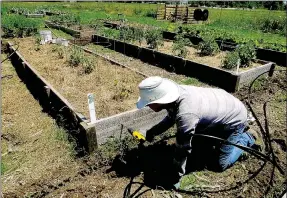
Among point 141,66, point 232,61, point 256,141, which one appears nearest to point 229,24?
point 141,66

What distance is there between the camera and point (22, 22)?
11.6 metres

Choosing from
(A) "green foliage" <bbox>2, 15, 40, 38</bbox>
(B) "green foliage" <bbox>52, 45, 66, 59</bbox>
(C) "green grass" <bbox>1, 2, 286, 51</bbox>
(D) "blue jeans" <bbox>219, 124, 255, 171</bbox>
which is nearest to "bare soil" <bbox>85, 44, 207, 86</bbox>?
(B) "green foliage" <bbox>52, 45, 66, 59</bbox>

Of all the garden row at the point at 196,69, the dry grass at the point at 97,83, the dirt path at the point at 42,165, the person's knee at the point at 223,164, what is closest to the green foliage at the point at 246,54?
the garden row at the point at 196,69

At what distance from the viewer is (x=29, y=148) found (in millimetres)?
3928

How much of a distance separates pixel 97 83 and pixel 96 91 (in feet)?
1.45

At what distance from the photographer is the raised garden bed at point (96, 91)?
3.76 metres

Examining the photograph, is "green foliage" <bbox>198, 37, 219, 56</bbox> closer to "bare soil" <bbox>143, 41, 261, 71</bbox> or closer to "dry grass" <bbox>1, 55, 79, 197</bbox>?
"bare soil" <bbox>143, 41, 261, 71</bbox>

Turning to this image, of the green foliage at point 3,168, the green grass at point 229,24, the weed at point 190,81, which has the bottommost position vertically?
the green foliage at point 3,168

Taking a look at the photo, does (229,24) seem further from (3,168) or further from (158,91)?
(3,168)

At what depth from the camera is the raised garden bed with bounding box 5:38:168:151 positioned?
12.3 ft

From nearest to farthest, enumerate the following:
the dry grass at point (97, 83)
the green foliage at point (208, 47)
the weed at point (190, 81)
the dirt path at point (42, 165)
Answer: the dirt path at point (42, 165)
the dry grass at point (97, 83)
the weed at point (190, 81)
the green foliage at point (208, 47)

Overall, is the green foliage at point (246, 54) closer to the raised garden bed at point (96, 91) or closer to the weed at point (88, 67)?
the raised garden bed at point (96, 91)

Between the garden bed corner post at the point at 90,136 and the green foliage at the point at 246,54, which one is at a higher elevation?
the green foliage at the point at 246,54

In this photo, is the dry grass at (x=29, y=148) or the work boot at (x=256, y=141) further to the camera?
the work boot at (x=256, y=141)
